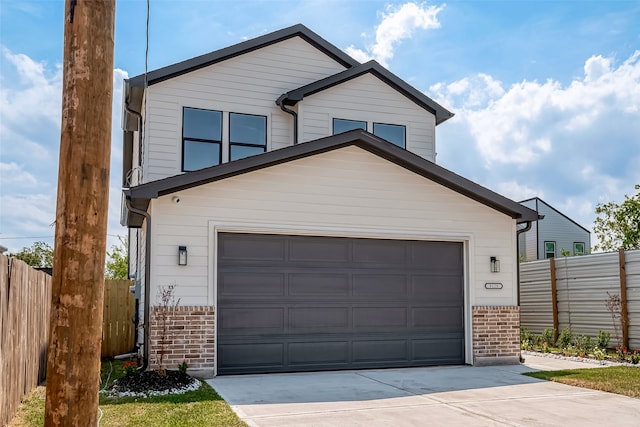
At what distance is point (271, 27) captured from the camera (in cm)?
1506

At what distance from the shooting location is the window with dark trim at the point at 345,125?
14938 millimetres

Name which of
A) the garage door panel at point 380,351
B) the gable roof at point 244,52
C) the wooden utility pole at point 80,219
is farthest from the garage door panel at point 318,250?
the wooden utility pole at point 80,219

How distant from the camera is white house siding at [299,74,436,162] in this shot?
14664 millimetres

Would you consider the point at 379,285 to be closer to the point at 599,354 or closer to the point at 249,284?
the point at 249,284

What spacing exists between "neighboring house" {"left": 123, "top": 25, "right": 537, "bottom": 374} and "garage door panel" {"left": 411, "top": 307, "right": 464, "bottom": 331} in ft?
0.09

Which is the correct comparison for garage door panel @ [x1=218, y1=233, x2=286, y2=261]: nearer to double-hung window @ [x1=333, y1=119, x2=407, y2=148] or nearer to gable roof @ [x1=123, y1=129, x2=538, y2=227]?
gable roof @ [x1=123, y1=129, x2=538, y2=227]

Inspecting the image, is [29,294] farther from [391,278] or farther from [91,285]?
[391,278]

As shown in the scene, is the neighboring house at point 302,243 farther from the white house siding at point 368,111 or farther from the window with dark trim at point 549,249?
the window with dark trim at point 549,249

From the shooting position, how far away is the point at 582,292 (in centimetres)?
1473

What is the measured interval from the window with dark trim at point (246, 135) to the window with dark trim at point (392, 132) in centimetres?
280

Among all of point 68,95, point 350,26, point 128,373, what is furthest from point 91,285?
point 350,26

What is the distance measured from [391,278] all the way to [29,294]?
6223 millimetres

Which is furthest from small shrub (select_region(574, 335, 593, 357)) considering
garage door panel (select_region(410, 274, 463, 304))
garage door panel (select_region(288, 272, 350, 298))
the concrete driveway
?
garage door panel (select_region(288, 272, 350, 298))

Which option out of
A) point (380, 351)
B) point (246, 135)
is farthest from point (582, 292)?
point (246, 135)
